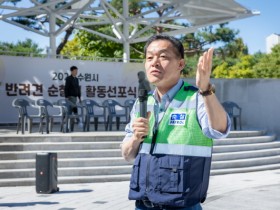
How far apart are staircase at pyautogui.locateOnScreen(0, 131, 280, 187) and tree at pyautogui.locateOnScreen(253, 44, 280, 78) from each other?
130 feet

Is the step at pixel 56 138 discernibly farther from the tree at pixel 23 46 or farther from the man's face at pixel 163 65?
the tree at pixel 23 46

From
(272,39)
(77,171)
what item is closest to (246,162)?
(77,171)

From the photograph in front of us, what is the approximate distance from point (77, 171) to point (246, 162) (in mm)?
4178

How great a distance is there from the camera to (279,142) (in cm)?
1360

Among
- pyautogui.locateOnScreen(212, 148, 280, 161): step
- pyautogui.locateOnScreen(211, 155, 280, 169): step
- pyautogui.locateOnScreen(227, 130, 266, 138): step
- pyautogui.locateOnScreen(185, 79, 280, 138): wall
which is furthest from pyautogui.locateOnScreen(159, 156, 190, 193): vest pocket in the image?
pyautogui.locateOnScreen(185, 79, 280, 138): wall

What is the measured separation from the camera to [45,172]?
8102 millimetres

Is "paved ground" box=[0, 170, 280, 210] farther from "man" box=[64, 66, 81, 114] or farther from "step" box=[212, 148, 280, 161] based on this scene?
"man" box=[64, 66, 81, 114]

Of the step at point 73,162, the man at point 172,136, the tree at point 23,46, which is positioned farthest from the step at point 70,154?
the tree at point 23,46

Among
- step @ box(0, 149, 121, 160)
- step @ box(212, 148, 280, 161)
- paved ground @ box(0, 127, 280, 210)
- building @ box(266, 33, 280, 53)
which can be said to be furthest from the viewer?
building @ box(266, 33, 280, 53)

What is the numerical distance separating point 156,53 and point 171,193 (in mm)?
696

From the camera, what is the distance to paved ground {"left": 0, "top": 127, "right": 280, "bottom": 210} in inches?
279

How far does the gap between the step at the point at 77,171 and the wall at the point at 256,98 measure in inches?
271

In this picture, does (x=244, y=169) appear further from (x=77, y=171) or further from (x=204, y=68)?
(x=204, y=68)

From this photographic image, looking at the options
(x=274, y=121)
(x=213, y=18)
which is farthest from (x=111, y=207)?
(x=213, y=18)
